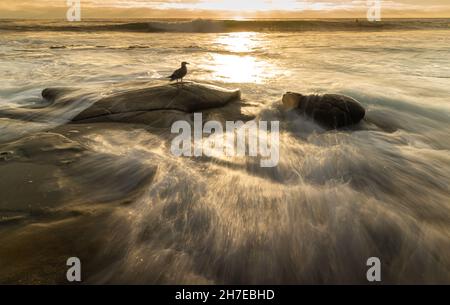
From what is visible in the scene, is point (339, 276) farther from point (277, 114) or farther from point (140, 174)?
point (277, 114)

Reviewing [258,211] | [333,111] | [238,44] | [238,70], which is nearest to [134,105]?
[333,111]

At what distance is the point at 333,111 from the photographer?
615 centimetres

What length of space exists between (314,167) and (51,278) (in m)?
3.19

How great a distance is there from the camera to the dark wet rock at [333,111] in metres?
6.08

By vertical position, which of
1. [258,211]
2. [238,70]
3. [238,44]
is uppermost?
[238,44]

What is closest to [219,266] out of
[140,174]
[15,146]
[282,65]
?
[140,174]

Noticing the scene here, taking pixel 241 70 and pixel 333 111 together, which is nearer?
pixel 333 111

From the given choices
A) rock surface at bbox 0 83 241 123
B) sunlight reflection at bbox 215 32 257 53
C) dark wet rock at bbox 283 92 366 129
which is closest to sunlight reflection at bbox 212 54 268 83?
rock surface at bbox 0 83 241 123

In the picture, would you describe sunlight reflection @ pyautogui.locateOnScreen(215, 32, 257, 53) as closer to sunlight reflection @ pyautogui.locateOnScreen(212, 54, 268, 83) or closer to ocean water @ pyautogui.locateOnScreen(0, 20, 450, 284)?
sunlight reflection @ pyautogui.locateOnScreen(212, 54, 268, 83)

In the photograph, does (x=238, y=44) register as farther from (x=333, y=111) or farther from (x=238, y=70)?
(x=333, y=111)

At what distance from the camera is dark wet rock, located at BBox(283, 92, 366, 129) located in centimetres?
608

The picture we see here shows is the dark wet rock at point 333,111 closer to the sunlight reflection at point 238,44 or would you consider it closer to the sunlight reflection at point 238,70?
the sunlight reflection at point 238,70

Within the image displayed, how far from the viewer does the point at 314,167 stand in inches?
180

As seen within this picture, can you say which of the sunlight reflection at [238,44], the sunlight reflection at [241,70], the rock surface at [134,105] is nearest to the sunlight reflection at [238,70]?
the sunlight reflection at [241,70]
